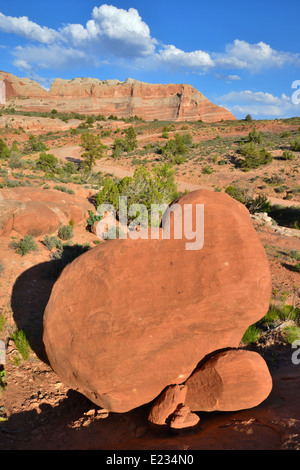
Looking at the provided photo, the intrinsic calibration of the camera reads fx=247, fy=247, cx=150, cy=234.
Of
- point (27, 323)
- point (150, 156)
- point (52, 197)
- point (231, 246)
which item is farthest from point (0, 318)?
point (150, 156)

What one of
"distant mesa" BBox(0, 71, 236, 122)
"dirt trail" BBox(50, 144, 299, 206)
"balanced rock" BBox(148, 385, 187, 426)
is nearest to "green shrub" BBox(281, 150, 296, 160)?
"dirt trail" BBox(50, 144, 299, 206)

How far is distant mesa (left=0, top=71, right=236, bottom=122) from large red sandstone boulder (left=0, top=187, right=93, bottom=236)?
75.8 m

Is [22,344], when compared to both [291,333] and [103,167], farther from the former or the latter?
[103,167]

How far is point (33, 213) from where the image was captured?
384 inches

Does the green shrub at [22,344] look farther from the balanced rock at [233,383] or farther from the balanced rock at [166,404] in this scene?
the balanced rock at [233,383]

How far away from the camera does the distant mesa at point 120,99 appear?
79562mm

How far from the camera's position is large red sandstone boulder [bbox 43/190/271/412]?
3.92 m

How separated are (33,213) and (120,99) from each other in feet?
297

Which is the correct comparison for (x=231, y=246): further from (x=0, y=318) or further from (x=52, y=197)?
(x=52, y=197)

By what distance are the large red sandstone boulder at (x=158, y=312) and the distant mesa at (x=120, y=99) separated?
82.2 meters

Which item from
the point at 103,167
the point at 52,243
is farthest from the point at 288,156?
the point at 52,243

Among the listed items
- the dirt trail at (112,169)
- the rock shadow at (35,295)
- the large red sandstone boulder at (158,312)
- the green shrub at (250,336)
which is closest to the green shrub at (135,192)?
the rock shadow at (35,295)

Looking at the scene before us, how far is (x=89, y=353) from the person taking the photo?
13.3ft

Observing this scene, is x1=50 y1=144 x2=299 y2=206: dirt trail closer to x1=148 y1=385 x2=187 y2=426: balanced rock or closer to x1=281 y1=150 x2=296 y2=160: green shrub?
x1=281 y1=150 x2=296 y2=160: green shrub
